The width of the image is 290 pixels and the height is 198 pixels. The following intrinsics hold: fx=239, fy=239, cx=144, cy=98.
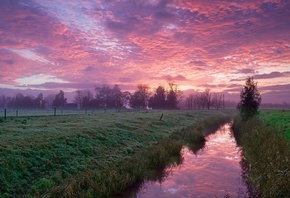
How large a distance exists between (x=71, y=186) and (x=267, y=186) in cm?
937

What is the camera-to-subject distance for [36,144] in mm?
16688

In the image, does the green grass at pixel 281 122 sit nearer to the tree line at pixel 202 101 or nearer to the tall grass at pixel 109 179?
the tall grass at pixel 109 179

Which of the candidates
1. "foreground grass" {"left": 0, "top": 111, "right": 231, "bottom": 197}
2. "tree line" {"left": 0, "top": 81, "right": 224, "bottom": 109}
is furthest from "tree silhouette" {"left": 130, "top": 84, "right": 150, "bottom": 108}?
"foreground grass" {"left": 0, "top": 111, "right": 231, "bottom": 197}

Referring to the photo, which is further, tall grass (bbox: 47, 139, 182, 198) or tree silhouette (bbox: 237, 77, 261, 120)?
tree silhouette (bbox: 237, 77, 261, 120)

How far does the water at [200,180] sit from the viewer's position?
46.7 ft

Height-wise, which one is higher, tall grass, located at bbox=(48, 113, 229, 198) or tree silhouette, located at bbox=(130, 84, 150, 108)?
tree silhouette, located at bbox=(130, 84, 150, 108)

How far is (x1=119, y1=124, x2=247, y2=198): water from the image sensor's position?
14.2 metres

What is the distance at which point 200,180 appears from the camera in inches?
658

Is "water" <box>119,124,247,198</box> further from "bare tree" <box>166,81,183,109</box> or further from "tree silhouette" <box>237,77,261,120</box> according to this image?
"bare tree" <box>166,81,183,109</box>

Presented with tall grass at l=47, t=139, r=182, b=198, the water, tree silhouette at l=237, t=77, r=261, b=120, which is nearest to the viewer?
tall grass at l=47, t=139, r=182, b=198

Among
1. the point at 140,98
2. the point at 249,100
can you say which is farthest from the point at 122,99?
the point at 249,100

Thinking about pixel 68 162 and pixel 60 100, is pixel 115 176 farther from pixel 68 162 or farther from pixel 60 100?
pixel 60 100

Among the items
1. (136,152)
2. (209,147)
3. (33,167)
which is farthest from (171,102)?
(33,167)

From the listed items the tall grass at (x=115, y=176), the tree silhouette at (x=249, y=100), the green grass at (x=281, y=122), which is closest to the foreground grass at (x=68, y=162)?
the tall grass at (x=115, y=176)
